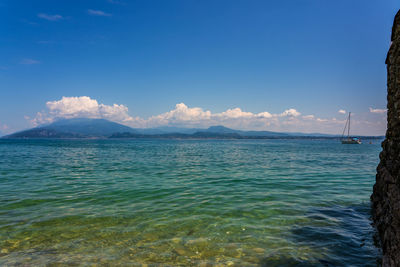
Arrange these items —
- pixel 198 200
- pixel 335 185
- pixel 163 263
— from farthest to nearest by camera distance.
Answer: pixel 335 185 → pixel 198 200 → pixel 163 263

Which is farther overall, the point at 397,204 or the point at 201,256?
the point at 201,256

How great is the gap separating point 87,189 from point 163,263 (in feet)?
42.4

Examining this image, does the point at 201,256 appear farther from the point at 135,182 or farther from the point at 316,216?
the point at 135,182

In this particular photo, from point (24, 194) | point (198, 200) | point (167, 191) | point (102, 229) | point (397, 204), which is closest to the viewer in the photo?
point (397, 204)

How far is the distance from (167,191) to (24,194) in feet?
32.2

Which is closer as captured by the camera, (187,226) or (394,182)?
(394,182)

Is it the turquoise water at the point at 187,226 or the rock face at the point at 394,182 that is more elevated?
the rock face at the point at 394,182

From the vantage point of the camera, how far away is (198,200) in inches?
571

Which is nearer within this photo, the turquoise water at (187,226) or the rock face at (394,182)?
the rock face at (394,182)

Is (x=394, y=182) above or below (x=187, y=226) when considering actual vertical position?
above

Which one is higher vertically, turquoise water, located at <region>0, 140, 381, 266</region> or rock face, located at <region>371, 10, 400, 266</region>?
rock face, located at <region>371, 10, 400, 266</region>

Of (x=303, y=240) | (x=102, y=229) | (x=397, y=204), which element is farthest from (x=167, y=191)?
(x=397, y=204)

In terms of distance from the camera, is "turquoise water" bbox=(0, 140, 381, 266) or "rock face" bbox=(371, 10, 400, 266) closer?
"rock face" bbox=(371, 10, 400, 266)

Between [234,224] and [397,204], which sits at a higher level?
[397,204]
